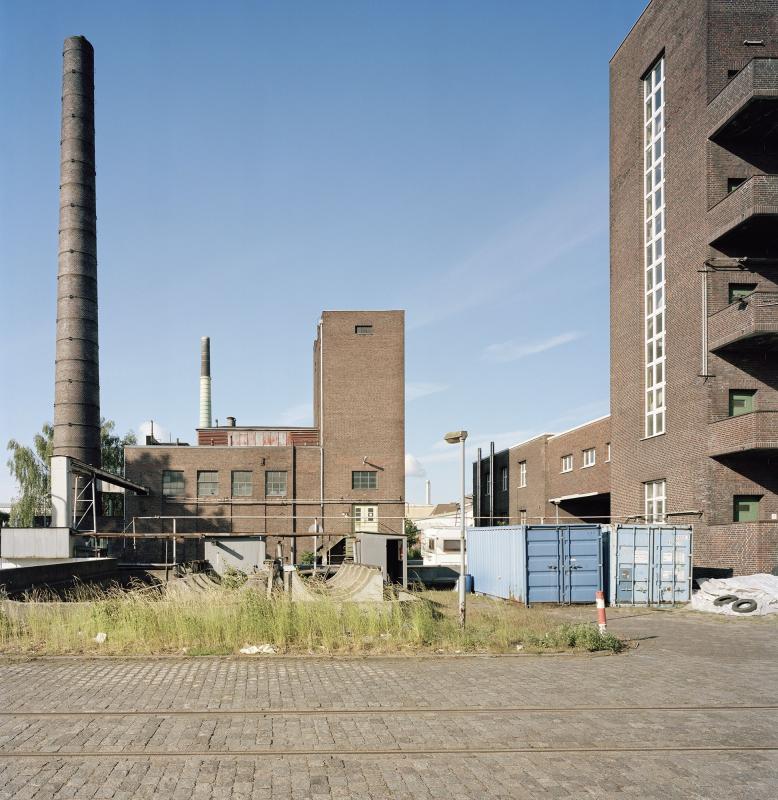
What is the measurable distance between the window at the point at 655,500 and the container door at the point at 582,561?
355 inches

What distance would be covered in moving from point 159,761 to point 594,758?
3825 millimetres

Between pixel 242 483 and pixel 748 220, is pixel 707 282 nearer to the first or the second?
pixel 748 220

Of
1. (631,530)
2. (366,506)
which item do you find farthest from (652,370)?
(366,506)

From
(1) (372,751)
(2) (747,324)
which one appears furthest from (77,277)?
(1) (372,751)

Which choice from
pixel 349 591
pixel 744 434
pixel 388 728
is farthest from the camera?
pixel 744 434

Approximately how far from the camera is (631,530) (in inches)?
937

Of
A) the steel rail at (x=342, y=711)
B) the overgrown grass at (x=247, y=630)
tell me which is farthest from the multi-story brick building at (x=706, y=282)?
the steel rail at (x=342, y=711)

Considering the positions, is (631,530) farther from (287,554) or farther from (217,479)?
(217,479)

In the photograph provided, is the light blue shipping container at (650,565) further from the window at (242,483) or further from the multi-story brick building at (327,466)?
the window at (242,483)

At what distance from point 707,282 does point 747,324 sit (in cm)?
309

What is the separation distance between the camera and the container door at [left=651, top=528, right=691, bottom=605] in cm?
2380

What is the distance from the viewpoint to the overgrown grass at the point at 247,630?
44.2 feet

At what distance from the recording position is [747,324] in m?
27.3

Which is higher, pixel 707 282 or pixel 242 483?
pixel 707 282
